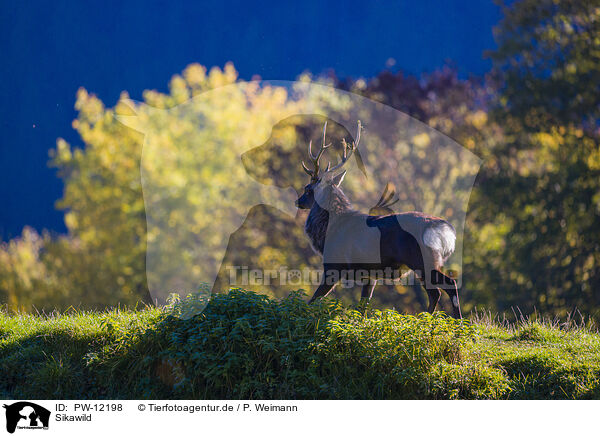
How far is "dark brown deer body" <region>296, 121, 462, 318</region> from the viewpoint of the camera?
673 cm

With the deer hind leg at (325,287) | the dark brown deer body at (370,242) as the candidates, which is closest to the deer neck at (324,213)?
the dark brown deer body at (370,242)

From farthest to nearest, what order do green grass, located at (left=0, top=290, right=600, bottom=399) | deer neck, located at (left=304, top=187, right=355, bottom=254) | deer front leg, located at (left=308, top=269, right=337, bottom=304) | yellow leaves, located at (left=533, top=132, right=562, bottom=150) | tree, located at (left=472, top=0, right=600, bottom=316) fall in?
yellow leaves, located at (left=533, top=132, right=562, bottom=150), tree, located at (left=472, top=0, right=600, bottom=316), deer neck, located at (left=304, top=187, right=355, bottom=254), deer front leg, located at (left=308, top=269, right=337, bottom=304), green grass, located at (left=0, top=290, right=600, bottom=399)

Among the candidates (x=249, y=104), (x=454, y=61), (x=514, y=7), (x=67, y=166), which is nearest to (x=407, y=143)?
(x=454, y=61)

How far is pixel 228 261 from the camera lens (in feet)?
51.0

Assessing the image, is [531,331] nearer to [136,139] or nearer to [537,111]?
[537,111]

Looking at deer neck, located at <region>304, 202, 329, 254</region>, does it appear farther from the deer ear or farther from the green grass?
the green grass

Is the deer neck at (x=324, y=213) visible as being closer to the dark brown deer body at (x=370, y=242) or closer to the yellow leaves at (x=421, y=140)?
the dark brown deer body at (x=370, y=242)

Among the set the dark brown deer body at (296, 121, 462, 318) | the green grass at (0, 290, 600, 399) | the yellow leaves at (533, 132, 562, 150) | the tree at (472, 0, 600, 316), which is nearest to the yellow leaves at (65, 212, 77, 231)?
the tree at (472, 0, 600, 316)

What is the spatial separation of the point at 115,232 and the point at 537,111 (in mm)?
13566

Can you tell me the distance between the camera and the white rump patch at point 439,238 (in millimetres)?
6727
